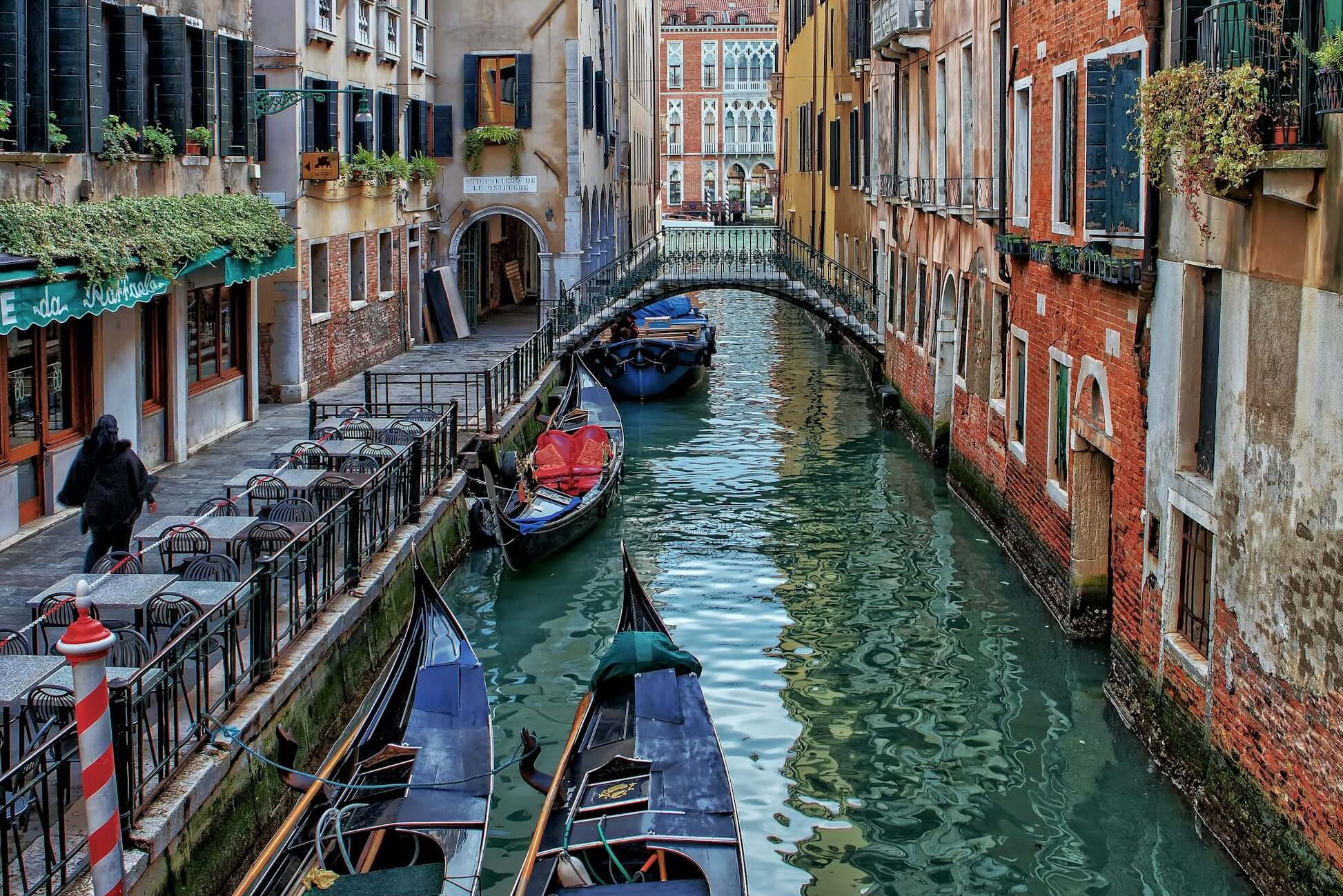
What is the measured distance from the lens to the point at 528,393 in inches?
784

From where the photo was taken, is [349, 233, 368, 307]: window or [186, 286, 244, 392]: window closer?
[186, 286, 244, 392]: window

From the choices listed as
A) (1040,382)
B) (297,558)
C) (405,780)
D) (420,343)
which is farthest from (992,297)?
(420,343)

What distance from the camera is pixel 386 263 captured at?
22734 millimetres

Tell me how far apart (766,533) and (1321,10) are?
380 inches

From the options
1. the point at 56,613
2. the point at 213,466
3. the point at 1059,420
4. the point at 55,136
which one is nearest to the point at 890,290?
the point at 1059,420

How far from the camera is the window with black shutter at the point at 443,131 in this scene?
25.3 meters

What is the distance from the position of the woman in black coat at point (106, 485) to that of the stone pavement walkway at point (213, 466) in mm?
680

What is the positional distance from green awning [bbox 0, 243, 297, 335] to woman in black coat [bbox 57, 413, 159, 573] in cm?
114

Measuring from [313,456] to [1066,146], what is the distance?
259 inches

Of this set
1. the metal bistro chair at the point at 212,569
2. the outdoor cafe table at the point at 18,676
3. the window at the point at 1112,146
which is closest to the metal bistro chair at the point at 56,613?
the outdoor cafe table at the point at 18,676

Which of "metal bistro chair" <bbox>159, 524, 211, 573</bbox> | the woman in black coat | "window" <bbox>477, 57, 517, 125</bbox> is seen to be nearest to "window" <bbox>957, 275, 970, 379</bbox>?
"metal bistro chair" <bbox>159, 524, 211, 573</bbox>

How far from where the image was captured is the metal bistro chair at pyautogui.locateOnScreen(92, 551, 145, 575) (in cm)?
876

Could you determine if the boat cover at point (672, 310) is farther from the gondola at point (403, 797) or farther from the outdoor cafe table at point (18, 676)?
the outdoor cafe table at point (18, 676)

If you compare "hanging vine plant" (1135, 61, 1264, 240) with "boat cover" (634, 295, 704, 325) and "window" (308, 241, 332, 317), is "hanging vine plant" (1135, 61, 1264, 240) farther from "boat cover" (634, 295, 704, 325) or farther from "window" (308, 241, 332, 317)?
"boat cover" (634, 295, 704, 325)
